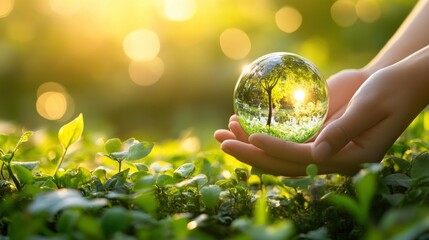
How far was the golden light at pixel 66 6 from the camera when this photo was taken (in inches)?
310

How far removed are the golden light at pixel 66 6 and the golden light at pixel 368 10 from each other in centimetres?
376

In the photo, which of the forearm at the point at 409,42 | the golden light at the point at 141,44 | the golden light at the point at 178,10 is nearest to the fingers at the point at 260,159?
the forearm at the point at 409,42

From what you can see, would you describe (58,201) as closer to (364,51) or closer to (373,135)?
(373,135)

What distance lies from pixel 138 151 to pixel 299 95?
66 cm

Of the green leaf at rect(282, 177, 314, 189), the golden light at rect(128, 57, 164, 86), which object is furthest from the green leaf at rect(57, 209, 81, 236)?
the golden light at rect(128, 57, 164, 86)

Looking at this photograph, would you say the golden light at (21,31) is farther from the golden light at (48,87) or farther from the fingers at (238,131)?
the fingers at (238,131)

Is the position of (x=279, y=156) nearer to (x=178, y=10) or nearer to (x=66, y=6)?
(x=178, y=10)

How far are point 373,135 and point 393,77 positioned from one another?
0.21m

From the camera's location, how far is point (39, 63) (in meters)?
7.67

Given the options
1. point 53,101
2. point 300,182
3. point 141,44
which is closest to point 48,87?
point 53,101

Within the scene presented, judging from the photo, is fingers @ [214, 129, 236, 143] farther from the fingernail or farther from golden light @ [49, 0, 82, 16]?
golden light @ [49, 0, 82, 16]

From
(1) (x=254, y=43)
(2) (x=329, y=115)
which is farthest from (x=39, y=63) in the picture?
(2) (x=329, y=115)

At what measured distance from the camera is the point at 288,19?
7.96 m

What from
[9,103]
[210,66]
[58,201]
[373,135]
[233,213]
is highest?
[210,66]
